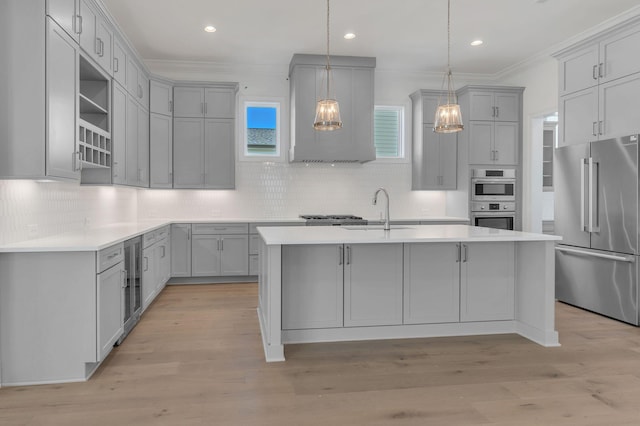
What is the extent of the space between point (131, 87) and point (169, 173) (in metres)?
1.47

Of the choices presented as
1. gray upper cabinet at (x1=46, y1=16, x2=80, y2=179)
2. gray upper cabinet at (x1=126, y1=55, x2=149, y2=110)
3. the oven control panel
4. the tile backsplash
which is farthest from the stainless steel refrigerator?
gray upper cabinet at (x1=126, y1=55, x2=149, y2=110)

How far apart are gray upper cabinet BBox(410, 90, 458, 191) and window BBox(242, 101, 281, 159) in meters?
2.15

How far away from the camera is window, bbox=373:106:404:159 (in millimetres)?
7223

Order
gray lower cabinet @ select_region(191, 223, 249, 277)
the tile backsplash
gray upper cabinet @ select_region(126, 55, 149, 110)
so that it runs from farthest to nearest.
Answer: the tile backsplash → gray lower cabinet @ select_region(191, 223, 249, 277) → gray upper cabinet @ select_region(126, 55, 149, 110)

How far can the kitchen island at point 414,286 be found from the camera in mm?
3658

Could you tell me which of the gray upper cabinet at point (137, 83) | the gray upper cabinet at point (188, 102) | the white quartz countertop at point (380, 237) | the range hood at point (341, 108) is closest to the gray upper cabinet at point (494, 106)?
the range hood at point (341, 108)

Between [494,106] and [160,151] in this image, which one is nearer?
[160,151]

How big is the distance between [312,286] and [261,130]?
151 inches

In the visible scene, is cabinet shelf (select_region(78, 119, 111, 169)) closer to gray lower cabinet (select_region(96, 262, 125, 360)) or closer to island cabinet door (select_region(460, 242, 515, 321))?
gray lower cabinet (select_region(96, 262, 125, 360))

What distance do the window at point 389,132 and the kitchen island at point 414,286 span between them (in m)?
3.43

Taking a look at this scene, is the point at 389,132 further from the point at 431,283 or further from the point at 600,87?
the point at 431,283

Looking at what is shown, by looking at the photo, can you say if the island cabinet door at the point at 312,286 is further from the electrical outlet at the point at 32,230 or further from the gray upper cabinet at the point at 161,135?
the gray upper cabinet at the point at 161,135

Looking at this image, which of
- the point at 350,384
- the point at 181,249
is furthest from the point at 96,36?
the point at 350,384

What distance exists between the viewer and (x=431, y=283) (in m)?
3.85
